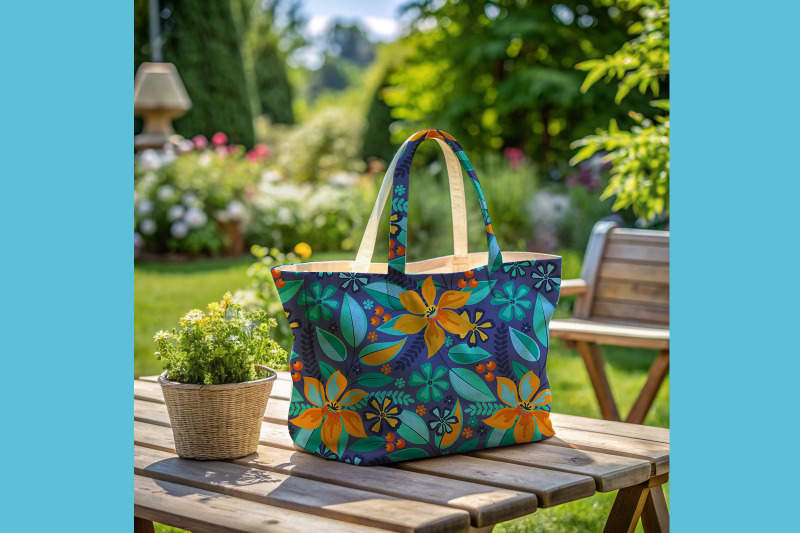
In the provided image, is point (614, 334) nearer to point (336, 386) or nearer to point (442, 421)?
point (442, 421)

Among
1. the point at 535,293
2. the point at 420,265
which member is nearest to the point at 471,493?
the point at 535,293

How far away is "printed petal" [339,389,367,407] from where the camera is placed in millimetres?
1909

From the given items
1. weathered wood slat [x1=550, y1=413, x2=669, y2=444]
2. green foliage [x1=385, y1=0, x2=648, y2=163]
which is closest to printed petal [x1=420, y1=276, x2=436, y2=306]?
weathered wood slat [x1=550, y1=413, x2=669, y2=444]

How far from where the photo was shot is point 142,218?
8.33 m

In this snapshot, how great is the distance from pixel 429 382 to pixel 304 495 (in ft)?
1.24

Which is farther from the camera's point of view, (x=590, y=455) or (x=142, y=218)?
(x=142, y=218)

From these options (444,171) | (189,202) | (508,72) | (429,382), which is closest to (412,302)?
(429,382)

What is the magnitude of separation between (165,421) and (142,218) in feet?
20.6

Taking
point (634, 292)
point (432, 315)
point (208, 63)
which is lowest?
point (634, 292)

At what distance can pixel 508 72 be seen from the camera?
31.6 ft

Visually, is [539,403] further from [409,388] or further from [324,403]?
[324,403]

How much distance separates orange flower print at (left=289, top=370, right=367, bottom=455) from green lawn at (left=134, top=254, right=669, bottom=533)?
58cm

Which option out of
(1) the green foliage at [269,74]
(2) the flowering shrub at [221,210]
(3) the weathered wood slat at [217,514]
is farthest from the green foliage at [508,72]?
(1) the green foliage at [269,74]

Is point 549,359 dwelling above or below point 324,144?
→ below
